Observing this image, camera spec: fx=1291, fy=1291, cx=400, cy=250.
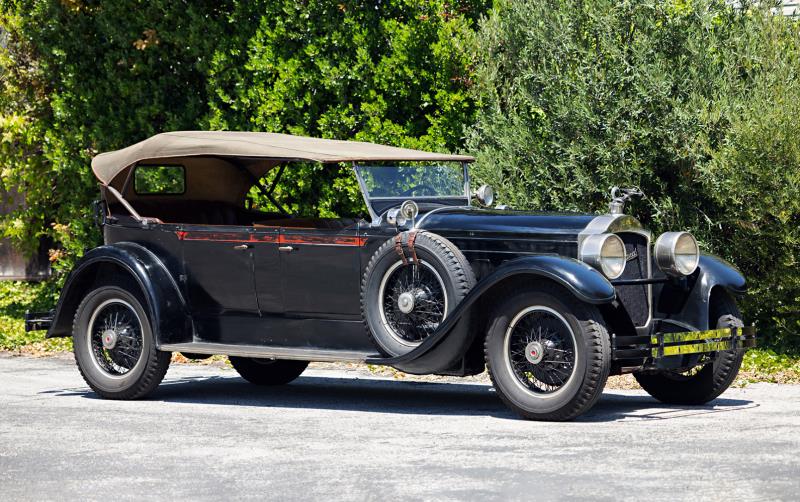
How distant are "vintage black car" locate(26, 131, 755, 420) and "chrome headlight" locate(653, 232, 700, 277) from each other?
0.01 m

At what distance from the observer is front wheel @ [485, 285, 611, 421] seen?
767 cm

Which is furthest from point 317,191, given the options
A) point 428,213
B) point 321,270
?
point 428,213

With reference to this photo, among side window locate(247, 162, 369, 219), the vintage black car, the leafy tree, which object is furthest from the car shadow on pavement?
the leafy tree

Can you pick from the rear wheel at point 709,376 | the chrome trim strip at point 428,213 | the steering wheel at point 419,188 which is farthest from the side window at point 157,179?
the rear wheel at point 709,376

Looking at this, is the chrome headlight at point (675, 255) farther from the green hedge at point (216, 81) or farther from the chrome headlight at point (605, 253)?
the green hedge at point (216, 81)

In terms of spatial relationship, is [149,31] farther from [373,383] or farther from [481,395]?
[481,395]

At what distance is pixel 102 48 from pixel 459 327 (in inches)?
364

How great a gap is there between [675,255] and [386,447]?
2562 mm

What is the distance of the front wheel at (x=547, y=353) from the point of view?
7.67 metres

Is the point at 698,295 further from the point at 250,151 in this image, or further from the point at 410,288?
the point at 250,151

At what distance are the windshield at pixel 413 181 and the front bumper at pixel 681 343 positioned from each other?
2310 mm

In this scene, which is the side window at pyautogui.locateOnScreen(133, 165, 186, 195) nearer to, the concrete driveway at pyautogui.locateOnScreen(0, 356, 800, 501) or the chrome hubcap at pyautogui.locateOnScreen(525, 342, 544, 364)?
the concrete driveway at pyautogui.locateOnScreen(0, 356, 800, 501)

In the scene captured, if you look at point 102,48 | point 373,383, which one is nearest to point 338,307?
point 373,383

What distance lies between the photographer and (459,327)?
813 centimetres
